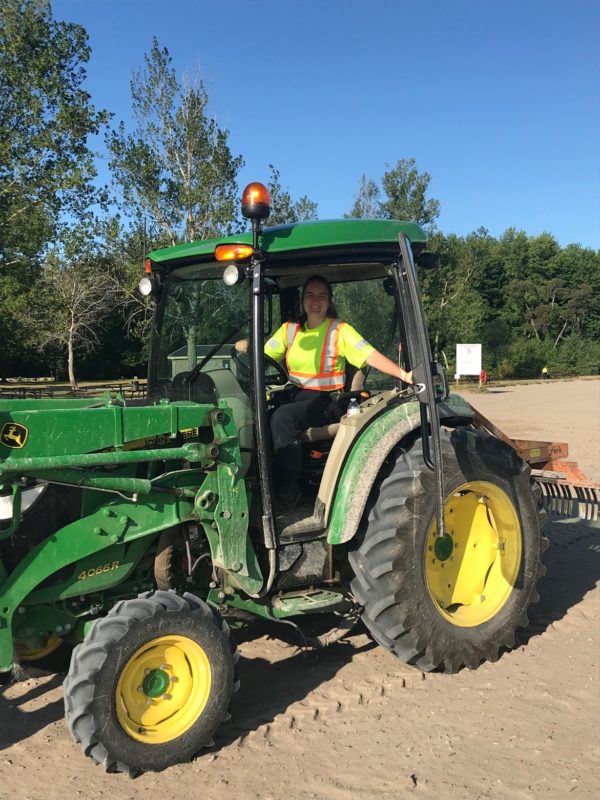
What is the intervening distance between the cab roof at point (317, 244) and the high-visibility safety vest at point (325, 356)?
0.37 metres

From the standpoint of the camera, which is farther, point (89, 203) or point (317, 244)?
point (89, 203)

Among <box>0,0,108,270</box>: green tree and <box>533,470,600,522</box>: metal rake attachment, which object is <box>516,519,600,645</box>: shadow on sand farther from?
<box>0,0,108,270</box>: green tree

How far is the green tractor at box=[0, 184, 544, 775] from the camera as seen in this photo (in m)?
2.97

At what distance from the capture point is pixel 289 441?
366cm

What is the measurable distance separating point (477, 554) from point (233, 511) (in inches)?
64.9

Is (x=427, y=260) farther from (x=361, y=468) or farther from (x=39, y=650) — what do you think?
(x=39, y=650)

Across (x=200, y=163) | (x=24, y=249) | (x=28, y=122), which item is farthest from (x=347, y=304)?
(x=200, y=163)

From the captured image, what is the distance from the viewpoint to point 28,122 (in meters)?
16.5

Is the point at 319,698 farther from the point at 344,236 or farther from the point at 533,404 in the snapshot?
the point at 533,404

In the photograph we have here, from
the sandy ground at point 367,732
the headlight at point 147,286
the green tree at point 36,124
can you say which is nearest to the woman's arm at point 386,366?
the headlight at point 147,286

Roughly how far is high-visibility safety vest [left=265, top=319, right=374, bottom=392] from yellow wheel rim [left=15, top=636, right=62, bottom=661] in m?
1.92

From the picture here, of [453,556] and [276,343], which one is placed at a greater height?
[276,343]

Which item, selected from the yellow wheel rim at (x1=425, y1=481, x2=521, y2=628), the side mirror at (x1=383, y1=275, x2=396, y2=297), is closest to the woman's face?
the side mirror at (x1=383, y1=275, x2=396, y2=297)

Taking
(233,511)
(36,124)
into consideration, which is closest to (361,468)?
(233,511)
